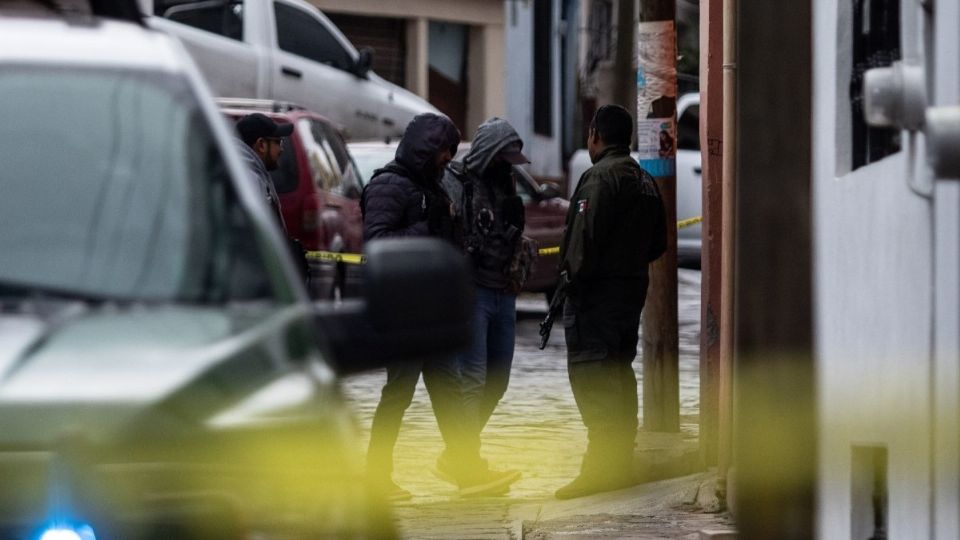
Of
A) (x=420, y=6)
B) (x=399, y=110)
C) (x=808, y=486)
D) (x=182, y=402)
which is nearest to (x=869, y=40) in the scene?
(x=808, y=486)

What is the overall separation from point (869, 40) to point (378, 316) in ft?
11.6

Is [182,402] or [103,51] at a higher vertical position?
[103,51]

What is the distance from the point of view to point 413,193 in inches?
374

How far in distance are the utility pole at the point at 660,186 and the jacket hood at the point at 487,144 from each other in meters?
1.22

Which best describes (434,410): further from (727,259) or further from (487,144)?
A: (727,259)

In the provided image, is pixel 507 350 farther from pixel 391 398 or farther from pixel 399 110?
pixel 399 110

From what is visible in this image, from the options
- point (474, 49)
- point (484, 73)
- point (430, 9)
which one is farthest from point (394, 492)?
point (474, 49)

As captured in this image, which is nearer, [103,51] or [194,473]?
[194,473]

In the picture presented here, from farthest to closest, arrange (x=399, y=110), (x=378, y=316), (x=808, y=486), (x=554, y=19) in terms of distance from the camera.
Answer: (x=554, y=19), (x=399, y=110), (x=808, y=486), (x=378, y=316)

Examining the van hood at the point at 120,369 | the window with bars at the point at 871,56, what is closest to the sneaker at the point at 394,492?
the window with bars at the point at 871,56

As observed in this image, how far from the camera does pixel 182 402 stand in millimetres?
3494

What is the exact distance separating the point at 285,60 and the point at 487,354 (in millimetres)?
11677

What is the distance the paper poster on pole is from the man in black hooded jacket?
58.4 inches

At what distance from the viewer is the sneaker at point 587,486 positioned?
9734 millimetres
